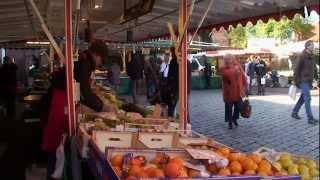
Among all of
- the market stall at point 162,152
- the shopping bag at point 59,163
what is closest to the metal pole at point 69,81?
the market stall at point 162,152

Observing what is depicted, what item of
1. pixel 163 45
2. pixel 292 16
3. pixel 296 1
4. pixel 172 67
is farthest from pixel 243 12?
pixel 163 45

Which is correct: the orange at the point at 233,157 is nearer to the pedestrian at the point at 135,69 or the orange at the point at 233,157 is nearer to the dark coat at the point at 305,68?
the dark coat at the point at 305,68

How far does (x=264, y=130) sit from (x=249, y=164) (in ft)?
24.3

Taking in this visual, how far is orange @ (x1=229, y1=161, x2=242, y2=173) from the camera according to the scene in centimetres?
270

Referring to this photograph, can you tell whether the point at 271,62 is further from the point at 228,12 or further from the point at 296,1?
the point at 296,1

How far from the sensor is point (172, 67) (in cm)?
898

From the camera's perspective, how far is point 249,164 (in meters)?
2.74

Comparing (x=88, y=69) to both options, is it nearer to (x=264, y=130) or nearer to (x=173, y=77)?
(x=173, y=77)

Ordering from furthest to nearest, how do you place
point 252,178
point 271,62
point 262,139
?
point 271,62 < point 262,139 < point 252,178

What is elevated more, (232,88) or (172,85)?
(172,85)

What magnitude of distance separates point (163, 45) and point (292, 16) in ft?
45.3

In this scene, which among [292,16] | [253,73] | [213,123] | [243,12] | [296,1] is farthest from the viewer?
[253,73]

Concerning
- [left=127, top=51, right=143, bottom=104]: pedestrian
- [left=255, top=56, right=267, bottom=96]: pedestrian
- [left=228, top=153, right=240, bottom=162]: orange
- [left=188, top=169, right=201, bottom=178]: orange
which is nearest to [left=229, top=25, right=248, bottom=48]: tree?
[left=255, top=56, right=267, bottom=96]: pedestrian

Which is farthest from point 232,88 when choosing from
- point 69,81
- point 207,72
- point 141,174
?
point 207,72
